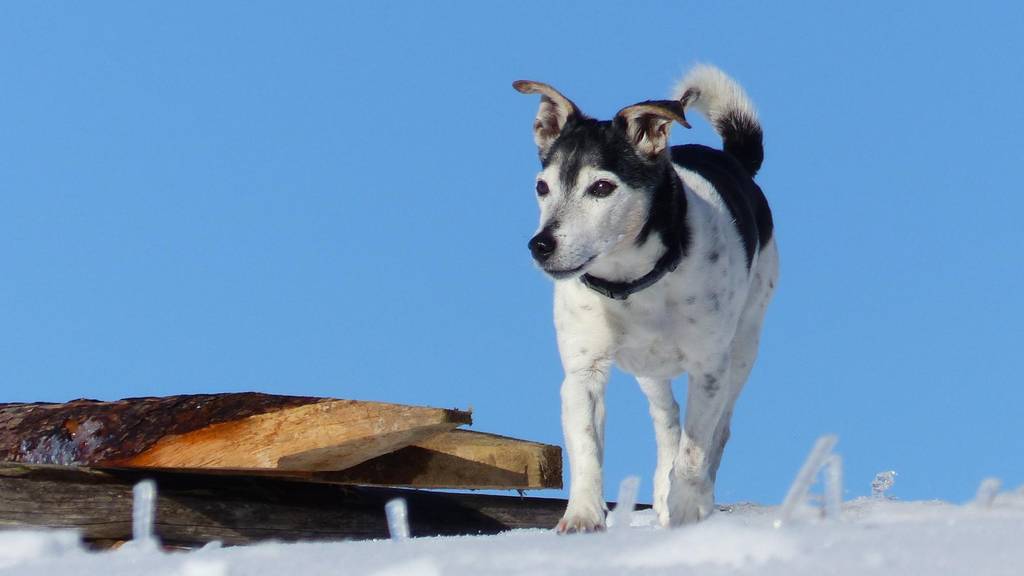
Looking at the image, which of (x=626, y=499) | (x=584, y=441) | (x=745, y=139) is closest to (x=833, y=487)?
(x=626, y=499)

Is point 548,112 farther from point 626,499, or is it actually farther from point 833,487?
point 833,487

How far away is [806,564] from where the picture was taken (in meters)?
2.85

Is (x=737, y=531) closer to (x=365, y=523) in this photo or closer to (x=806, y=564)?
(x=806, y=564)

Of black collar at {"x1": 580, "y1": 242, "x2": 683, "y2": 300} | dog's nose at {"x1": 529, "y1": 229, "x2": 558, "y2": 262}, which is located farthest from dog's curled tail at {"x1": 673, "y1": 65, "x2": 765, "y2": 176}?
→ dog's nose at {"x1": 529, "y1": 229, "x2": 558, "y2": 262}

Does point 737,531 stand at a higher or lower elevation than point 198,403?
lower

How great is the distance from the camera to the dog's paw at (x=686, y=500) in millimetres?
5344

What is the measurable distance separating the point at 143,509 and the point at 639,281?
2.45 meters

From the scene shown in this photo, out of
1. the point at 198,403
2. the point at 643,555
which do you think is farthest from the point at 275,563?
the point at 198,403

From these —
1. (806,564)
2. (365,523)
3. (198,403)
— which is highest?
(198,403)

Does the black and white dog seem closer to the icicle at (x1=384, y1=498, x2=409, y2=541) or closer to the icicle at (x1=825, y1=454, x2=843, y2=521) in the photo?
the icicle at (x1=384, y1=498, x2=409, y2=541)

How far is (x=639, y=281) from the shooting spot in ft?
16.5

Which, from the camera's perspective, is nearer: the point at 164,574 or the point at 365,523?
the point at 164,574

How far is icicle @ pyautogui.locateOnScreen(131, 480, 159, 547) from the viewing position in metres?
5.30

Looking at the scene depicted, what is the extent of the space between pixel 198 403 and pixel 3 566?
1.93m
